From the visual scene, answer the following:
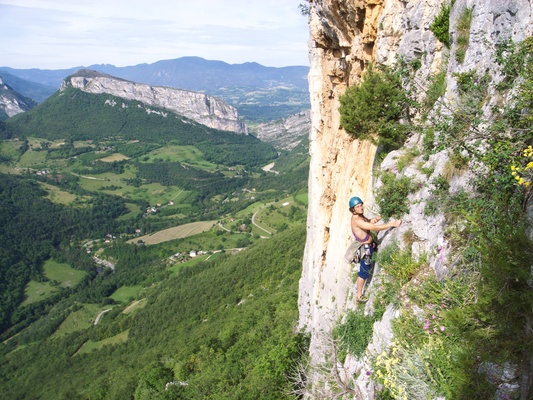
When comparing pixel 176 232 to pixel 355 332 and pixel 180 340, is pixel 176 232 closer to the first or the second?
pixel 180 340

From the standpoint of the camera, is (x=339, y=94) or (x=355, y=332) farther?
(x=339, y=94)

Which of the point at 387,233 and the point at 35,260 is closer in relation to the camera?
the point at 387,233

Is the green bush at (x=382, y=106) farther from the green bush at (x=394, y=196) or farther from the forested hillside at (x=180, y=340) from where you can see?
the forested hillside at (x=180, y=340)

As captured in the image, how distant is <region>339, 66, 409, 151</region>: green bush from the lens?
1107 cm

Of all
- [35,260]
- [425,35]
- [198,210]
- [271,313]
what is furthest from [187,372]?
[198,210]

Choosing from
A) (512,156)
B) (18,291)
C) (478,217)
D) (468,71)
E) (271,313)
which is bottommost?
(18,291)

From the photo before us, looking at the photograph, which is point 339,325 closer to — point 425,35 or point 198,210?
point 425,35

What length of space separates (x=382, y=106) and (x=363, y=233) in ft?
14.6

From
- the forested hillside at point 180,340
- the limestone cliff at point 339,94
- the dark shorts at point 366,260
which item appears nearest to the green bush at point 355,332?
the limestone cliff at point 339,94

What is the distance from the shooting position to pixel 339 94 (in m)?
16.0

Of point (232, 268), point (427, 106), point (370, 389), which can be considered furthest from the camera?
point (232, 268)

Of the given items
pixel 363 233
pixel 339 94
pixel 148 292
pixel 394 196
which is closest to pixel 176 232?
pixel 148 292

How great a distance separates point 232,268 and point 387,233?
6496cm

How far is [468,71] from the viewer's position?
27.2 ft
